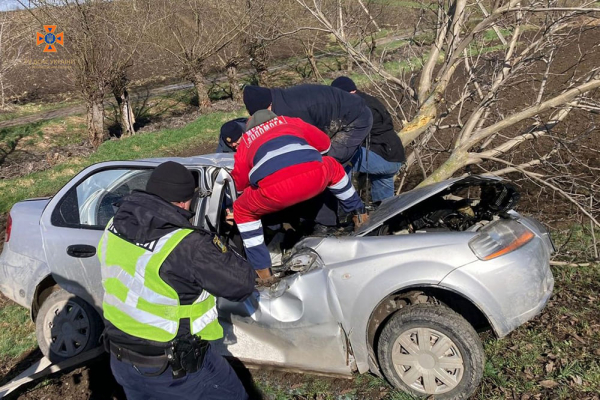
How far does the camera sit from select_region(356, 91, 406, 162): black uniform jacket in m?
4.86

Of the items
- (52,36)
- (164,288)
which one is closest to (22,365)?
(164,288)

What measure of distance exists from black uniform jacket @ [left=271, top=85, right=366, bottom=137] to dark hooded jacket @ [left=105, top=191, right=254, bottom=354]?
1.88 metres

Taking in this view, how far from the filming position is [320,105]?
4.19 meters

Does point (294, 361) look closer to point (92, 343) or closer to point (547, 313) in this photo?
point (92, 343)

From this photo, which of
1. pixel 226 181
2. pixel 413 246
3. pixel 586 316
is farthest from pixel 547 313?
pixel 226 181

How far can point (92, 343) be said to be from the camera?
3.93 metres

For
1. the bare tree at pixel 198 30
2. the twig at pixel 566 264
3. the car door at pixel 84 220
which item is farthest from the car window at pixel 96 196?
the bare tree at pixel 198 30

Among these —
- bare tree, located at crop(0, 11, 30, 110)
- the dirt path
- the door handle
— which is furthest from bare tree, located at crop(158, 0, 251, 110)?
the door handle

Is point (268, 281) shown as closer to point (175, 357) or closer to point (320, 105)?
point (175, 357)

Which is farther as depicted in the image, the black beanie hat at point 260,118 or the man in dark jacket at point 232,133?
the man in dark jacket at point 232,133

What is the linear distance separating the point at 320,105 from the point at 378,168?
1.11 m

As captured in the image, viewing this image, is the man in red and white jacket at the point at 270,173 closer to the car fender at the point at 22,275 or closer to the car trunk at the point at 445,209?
the car trunk at the point at 445,209

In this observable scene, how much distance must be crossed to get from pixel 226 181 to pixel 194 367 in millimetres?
1503

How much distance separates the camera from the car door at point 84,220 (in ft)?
12.3
